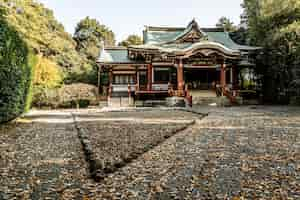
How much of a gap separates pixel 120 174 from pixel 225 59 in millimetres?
18605

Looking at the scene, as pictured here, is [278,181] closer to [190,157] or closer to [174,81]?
[190,157]

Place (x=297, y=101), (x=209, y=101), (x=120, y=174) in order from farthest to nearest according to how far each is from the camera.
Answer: (x=209, y=101) → (x=297, y=101) → (x=120, y=174)

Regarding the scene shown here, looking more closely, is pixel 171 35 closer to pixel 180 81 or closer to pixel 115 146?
pixel 180 81

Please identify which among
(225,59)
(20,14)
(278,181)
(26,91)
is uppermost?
(20,14)

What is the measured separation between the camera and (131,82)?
24828mm

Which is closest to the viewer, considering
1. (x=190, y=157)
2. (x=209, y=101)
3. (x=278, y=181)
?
(x=278, y=181)

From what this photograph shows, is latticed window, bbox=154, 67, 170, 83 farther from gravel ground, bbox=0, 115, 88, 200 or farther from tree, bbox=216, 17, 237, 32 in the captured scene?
tree, bbox=216, 17, 237, 32

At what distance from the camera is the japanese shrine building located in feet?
68.6

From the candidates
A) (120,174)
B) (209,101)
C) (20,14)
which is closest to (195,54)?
(209,101)

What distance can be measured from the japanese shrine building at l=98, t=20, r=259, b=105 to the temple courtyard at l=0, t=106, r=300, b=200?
14.1 meters

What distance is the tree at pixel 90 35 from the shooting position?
157 ft

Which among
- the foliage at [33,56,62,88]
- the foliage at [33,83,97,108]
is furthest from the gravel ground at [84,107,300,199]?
the foliage at [33,56,62,88]

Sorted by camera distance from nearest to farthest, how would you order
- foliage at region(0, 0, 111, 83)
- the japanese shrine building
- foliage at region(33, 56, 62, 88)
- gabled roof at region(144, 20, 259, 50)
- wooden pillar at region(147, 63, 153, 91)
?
the japanese shrine building < wooden pillar at region(147, 63, 153, 91) < foliage at region(33, 56, 62, 88) < foliage at region(0, 0, 111, 83) < gabled roof at region(144, 20, 259, 50)

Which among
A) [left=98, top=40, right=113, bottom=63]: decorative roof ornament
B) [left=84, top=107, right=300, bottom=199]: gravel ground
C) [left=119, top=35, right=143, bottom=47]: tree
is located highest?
[left=119, top=35, right=143, bottom=47]: tree
